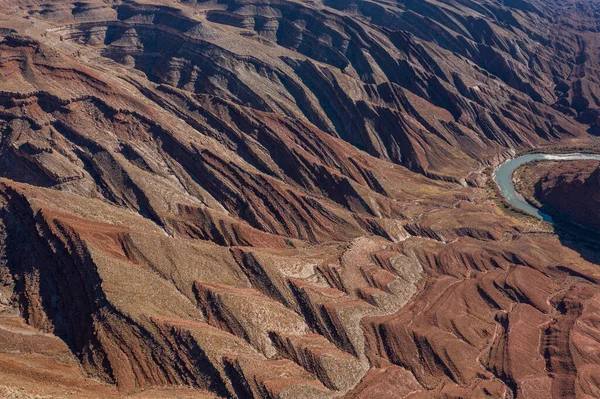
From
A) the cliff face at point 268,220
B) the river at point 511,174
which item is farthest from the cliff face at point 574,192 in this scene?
the cliff face at point 268,220

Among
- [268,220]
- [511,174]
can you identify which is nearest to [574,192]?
[511,174]

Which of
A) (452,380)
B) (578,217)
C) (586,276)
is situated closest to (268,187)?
(452,380)

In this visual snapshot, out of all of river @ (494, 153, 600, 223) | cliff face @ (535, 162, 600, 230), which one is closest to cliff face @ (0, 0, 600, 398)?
river @ (494, 153, 600, 223)

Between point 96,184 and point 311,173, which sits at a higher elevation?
point 311,173

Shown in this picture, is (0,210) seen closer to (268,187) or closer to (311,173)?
(268,187)

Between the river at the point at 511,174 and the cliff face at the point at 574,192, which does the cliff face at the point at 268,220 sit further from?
the cliff face at the point at 574,192

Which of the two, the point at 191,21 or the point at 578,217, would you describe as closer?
the point at 578,217
